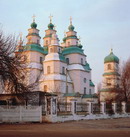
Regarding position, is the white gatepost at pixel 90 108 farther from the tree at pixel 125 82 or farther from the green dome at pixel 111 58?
the green dome at pixel 111 58

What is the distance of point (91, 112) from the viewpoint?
24.4 metres

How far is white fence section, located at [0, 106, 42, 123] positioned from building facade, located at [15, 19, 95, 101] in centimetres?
2349

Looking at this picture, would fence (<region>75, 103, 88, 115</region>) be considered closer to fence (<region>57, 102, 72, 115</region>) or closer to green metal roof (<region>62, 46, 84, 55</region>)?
fence (<region>57, 102, 72, 115</region>)

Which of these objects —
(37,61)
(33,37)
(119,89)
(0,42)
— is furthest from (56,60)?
(0,42)

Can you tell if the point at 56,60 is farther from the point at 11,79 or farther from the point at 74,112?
the point at 11,79

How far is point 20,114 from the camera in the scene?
55.8 feet

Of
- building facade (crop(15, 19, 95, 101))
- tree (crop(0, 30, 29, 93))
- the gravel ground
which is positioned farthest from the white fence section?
building facade (crop(15, 19, 95, 101))

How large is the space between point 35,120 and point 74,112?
5178 millimetres

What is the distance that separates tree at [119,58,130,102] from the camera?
1443 inches

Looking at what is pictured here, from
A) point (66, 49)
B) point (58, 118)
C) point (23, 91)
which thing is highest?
point (66, 49)

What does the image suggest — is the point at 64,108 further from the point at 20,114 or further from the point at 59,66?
the point at 59,66

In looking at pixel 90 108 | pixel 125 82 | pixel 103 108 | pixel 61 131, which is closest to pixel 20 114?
pixel 61 131

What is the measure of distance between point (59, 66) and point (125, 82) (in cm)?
1333

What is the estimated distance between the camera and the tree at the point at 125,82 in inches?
1443
